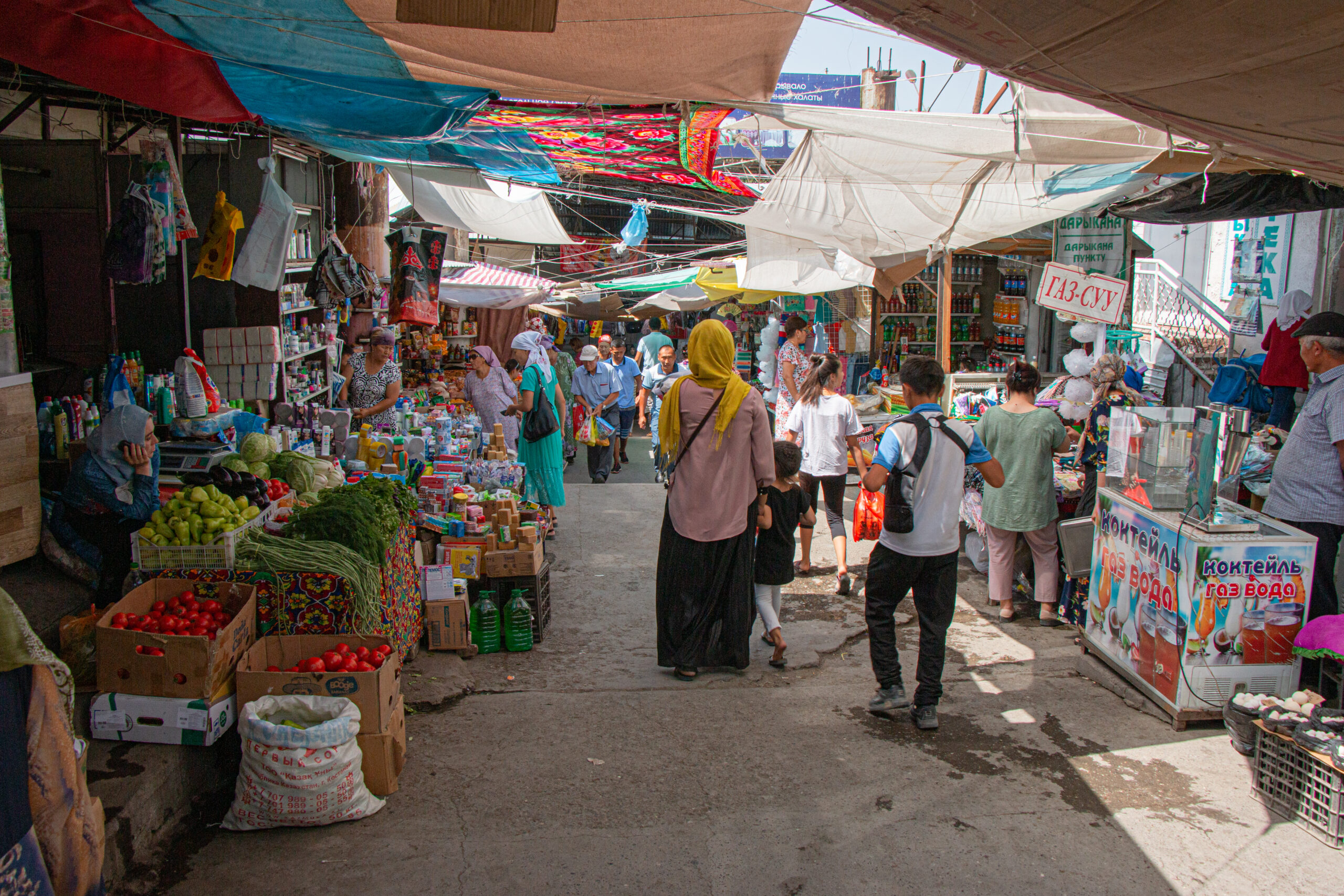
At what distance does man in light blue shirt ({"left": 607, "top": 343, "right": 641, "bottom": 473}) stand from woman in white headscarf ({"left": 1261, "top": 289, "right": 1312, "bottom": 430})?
696 cm

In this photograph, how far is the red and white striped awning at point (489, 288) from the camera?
1176 cm

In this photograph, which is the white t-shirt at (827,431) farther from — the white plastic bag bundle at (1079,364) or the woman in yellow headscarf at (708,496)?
the woman in yellow headscarf at (708,496)

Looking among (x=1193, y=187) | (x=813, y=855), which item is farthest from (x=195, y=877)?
(x=1193, y=187)

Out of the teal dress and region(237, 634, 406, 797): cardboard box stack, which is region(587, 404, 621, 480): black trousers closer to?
the teal dress

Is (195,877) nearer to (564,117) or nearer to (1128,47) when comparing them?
(1128,47)

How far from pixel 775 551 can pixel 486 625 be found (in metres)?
1.82

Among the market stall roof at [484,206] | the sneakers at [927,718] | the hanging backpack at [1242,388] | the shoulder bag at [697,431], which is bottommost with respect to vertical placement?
the sneakers at [927,718]

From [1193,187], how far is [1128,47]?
15.6 ft

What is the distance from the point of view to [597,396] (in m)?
11.2

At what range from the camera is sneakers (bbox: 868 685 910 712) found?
15.0 feet

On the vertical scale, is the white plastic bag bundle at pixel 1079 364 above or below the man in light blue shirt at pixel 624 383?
above

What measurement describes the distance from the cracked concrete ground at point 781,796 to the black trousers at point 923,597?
32 cm

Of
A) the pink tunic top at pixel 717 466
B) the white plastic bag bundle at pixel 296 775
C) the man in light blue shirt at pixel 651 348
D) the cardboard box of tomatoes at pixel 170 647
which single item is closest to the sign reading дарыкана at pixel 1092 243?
the pink tunic top at pixel 717 466

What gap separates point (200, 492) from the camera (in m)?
4.40
